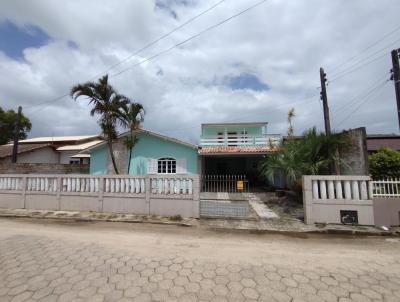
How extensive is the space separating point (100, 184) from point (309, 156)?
8467 mm

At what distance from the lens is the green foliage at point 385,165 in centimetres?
1210

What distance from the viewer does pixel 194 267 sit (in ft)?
13.0

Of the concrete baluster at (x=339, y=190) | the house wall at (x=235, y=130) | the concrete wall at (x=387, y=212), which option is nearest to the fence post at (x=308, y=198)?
the concrete baluster at (x=339, y=190)

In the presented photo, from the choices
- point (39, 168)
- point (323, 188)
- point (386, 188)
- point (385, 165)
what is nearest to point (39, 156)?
point (39, 168)

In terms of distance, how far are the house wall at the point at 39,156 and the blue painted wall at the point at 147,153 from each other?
9.45 m

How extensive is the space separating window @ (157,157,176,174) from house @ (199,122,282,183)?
2.17m

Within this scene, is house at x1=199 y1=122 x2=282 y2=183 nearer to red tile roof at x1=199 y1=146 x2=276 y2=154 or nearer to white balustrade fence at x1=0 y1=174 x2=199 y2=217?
red tile roof at x1=199 y1=146 x2=276 y2=154

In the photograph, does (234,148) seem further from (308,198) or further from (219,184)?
(308,198)

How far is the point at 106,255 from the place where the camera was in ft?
14.7

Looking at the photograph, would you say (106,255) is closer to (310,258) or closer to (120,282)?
(120,282)

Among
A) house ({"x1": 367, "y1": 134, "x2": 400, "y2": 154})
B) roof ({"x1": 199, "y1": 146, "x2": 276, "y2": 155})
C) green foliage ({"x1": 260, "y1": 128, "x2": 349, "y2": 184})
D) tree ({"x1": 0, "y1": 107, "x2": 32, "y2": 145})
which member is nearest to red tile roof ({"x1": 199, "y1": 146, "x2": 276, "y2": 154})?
roof ({"x1": 199, "y1": 146, "x2": 276, "y2": 155})

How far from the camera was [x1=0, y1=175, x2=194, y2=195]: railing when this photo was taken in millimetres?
8156

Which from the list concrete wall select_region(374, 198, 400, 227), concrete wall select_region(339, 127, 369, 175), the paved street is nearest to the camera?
the paved street

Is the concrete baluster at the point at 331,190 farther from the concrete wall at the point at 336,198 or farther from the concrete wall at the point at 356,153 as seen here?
the concrete wall at the point at 356,153
